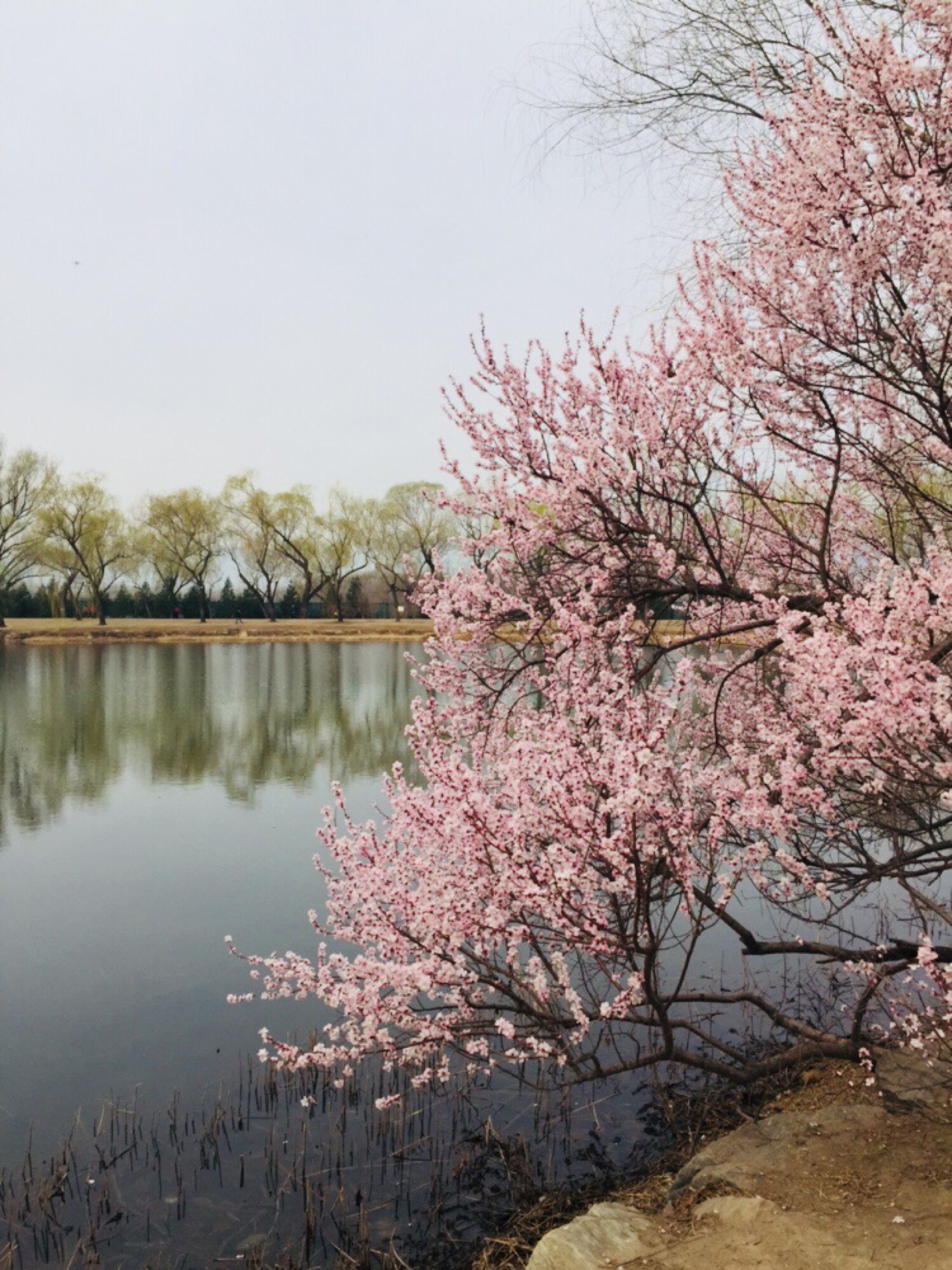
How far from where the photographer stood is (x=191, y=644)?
189ft

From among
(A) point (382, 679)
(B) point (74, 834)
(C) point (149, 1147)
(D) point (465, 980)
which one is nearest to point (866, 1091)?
(D) point (465, 980)

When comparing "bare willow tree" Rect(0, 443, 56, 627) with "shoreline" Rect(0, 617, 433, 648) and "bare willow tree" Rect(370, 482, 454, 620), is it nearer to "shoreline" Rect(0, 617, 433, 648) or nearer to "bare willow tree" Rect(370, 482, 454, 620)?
"shoreline" Rect(0, 617, 433, 648)

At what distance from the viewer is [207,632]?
61.4 m

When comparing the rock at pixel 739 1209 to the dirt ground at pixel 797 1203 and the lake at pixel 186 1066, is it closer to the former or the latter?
the dirt ground at pixel 797 1203

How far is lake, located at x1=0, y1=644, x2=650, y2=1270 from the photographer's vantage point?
215 inches

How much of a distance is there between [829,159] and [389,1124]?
6.26m

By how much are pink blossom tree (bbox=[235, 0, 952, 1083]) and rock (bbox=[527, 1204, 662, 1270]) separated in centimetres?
75

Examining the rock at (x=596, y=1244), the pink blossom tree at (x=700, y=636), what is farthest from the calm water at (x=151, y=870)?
the rock at (x=596, y=1244)

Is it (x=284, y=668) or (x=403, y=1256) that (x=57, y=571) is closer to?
(x=284, y=668)

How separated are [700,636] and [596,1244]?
11.0 ft

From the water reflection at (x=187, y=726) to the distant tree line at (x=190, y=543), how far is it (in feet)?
68.4

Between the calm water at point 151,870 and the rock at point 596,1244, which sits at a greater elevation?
the rock at point 596,1244

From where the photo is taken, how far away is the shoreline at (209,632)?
2290 inches

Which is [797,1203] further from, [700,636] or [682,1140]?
[700,636]
